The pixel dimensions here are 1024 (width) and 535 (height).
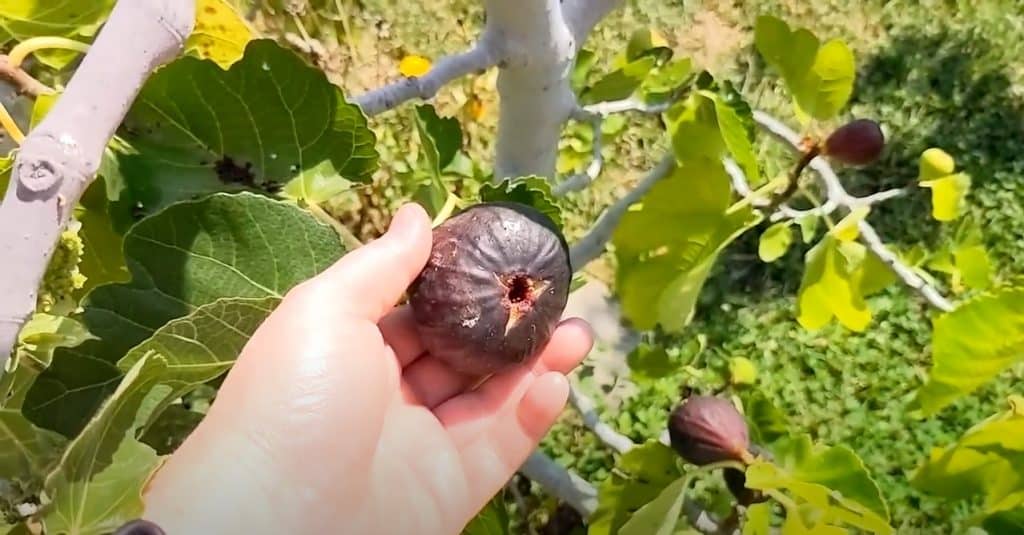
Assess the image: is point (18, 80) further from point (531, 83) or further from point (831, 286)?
point (831, 286)

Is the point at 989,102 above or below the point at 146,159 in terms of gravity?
below

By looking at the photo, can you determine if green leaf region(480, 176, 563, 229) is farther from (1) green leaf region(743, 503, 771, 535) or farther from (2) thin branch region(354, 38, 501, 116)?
(1) green leaf region(743, 503, 771, 535)

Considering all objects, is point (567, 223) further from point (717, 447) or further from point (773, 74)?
point (717, 447)

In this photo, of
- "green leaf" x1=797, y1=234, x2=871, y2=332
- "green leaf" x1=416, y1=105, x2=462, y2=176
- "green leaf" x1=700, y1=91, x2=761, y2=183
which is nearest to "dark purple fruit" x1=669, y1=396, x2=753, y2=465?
"green leaf" x1=797, y1=234, x2=871, y2=332

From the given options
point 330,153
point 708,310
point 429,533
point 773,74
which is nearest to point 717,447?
point 429,533

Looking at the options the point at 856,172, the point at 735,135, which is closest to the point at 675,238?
the point at 735,135

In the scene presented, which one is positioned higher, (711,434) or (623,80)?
(623,80)
